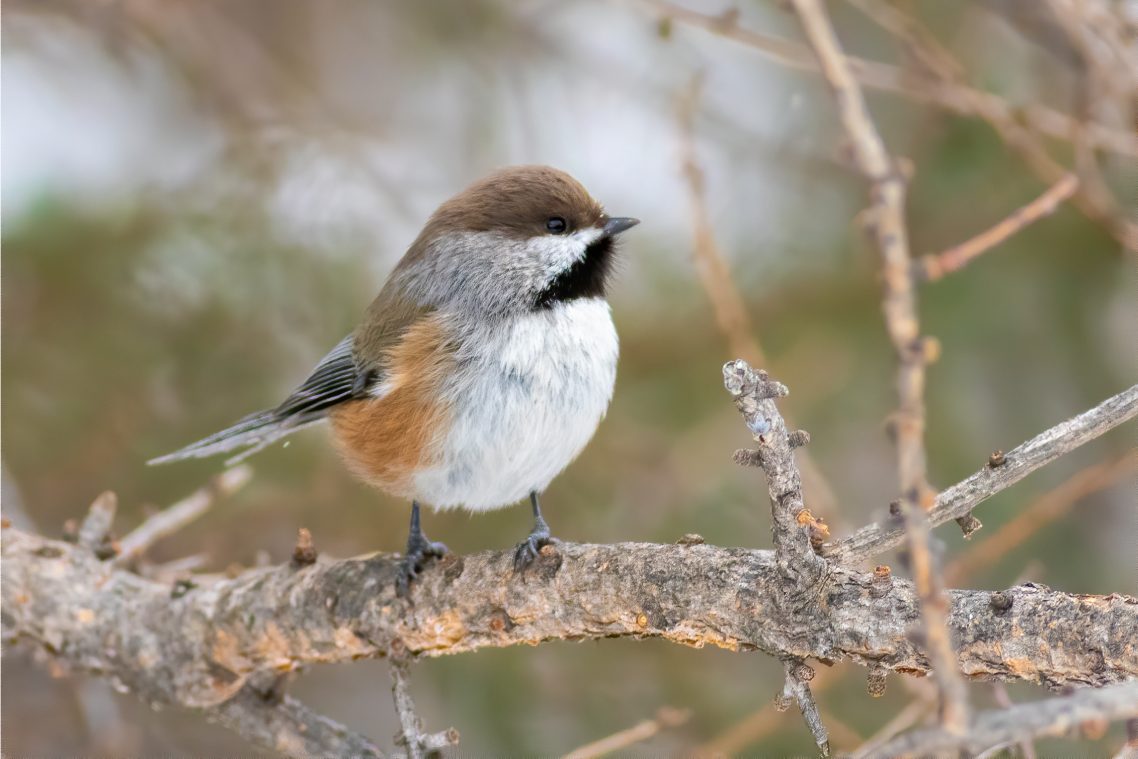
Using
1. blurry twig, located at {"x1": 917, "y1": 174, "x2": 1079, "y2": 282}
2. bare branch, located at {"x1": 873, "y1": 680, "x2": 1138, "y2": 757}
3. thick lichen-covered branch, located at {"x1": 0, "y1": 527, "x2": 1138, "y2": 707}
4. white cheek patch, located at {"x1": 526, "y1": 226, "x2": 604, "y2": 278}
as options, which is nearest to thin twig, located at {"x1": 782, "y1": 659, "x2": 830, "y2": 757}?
thick lichen-covered branch, located at {"x1": 0, "y1": 527, "x2": 1138, "y2": 707}

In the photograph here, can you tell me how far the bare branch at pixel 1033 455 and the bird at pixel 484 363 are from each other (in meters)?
1.27

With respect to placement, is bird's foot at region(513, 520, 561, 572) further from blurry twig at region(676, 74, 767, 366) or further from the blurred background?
the blurred background

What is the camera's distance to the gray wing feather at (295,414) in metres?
3.60

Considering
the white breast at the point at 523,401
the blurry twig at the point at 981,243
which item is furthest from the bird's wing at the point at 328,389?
the blurry twig at the point at 981,243

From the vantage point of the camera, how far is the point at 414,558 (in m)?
3.21

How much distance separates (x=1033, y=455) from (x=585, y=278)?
69.0 inches

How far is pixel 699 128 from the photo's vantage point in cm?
490

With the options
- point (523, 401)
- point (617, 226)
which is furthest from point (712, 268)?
point (523, 401)

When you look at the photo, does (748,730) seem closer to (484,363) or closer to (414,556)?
(414,556)

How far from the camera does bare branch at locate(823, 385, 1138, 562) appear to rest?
1837 millimetres

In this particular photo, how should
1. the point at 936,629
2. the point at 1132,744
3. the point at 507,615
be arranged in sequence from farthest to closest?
the point at 507,615, the point at 1132,744, the point at 936,629

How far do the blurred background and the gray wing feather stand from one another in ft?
2.26

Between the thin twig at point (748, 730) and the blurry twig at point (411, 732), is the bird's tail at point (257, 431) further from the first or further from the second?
the thin twig at point (748, 730)

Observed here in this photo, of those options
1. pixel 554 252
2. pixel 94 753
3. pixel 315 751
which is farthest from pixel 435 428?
pixel 94 753
